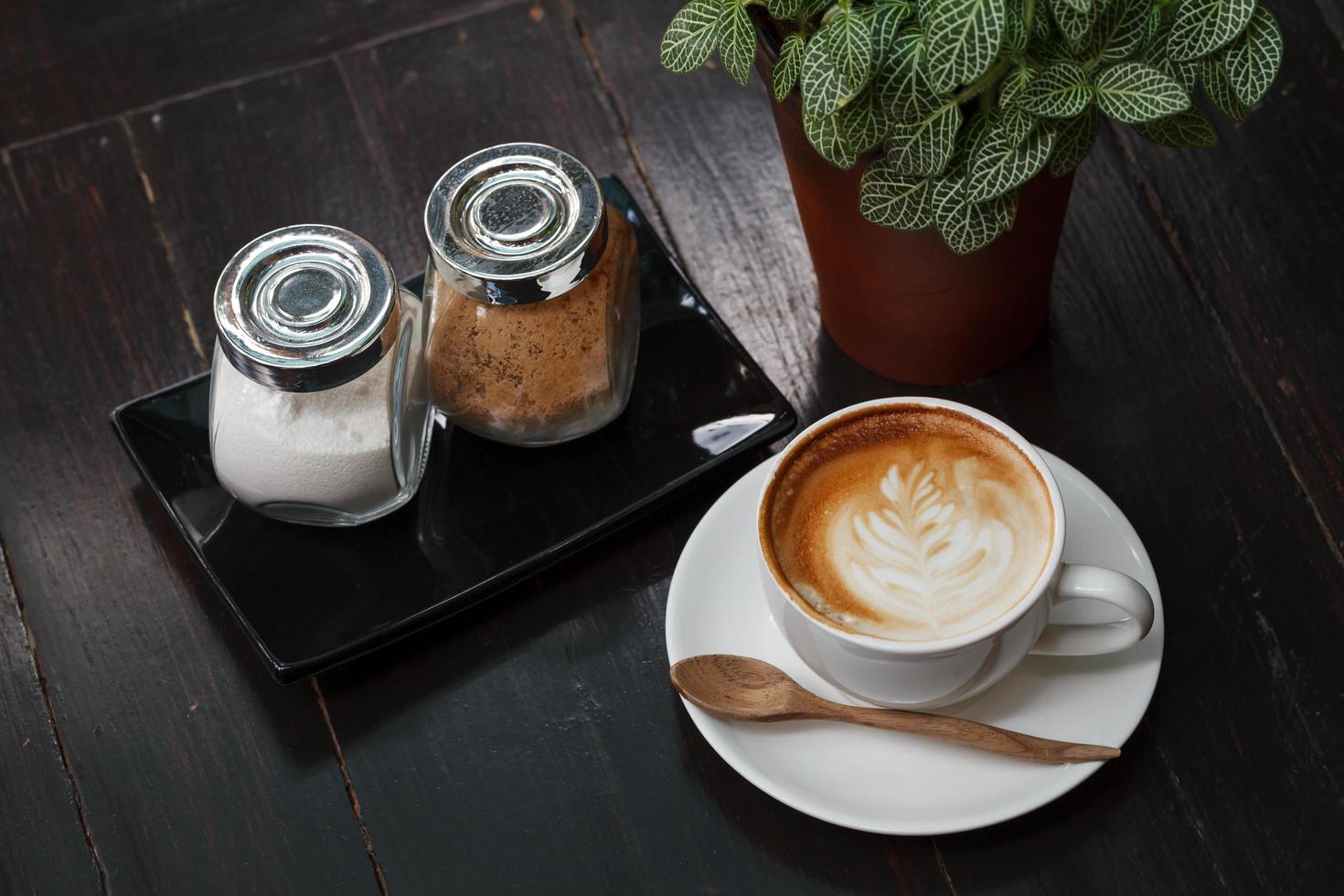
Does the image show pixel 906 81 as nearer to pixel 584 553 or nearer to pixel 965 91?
pixel 965 91

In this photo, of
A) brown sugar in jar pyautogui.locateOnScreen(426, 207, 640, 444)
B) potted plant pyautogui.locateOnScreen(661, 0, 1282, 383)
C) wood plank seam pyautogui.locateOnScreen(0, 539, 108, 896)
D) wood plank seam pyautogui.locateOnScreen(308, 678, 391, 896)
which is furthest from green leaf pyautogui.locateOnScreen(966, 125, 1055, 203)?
wood plank seam pyautogui.locateOnScreen(0, 539, 108, 896)

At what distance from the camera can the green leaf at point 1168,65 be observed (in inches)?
23.7

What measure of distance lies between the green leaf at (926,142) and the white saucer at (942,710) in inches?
6.8

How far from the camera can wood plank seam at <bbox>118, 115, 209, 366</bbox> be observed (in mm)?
902

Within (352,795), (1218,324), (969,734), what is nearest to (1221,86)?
(1218,324)

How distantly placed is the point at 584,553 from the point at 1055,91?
0.39 metres

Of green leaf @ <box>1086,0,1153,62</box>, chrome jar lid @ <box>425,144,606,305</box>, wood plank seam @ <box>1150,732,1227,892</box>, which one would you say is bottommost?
wood plank seam @ <box>1150,732,1227,892</box>

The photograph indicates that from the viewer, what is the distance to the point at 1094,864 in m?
0.69

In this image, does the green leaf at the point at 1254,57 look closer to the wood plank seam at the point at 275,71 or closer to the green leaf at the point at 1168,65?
the green leaf at the point at 1168,65

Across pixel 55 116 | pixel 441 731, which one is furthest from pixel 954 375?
pixel 55 116

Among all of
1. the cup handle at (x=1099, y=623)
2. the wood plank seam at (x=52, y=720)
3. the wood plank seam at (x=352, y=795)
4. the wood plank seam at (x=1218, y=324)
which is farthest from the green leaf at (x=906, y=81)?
the wood plank seam at (x=52, y=720)

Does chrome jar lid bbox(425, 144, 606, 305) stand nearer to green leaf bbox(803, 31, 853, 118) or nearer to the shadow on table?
green leaf bbox(803, 31, 853, 118)

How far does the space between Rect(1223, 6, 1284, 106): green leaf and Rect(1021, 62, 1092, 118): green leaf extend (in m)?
0.08

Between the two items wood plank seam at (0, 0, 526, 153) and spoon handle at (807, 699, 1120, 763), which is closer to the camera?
spoon handle at (807, 699, 1120, 763)
